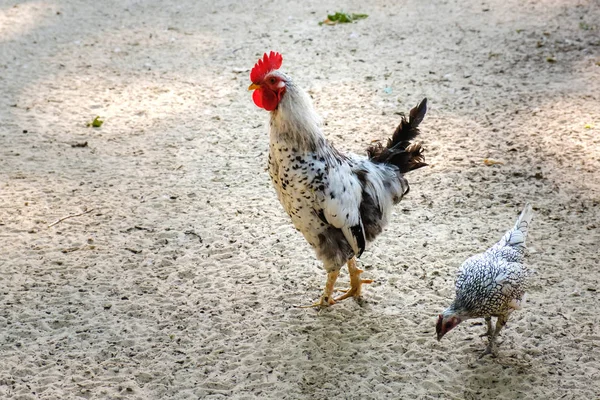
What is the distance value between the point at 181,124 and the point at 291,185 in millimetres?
3357

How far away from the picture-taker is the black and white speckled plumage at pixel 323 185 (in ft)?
13.4

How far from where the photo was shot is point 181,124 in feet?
23.5

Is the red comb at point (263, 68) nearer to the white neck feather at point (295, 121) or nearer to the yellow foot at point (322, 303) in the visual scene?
the white neck feather at point (295, 121)

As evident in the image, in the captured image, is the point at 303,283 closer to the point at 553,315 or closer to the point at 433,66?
the point at 553,315

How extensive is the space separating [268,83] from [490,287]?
6.22ft

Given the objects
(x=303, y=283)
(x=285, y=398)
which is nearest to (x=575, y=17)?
(x=303, y=283)

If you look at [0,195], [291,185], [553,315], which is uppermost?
[291,185]

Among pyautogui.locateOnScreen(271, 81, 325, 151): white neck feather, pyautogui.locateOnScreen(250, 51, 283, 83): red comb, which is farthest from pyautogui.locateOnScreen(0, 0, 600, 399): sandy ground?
pyautogui.locateOnScreen(250, 51, 283, 83): red comb

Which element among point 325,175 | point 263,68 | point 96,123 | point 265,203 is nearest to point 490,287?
point 325,175

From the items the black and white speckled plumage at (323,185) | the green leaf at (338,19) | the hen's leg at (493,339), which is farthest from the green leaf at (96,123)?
the hen's leg at (493,339)

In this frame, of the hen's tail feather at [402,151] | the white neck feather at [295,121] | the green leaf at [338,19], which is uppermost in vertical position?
the white neck feather at [295,121]

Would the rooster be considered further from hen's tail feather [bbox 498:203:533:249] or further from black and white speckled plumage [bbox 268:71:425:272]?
hen's tail feather [bbox 498:203:533:249]

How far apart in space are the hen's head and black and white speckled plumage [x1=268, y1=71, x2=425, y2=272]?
3 centimetres

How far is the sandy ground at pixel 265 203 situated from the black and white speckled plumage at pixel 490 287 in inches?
16.7
